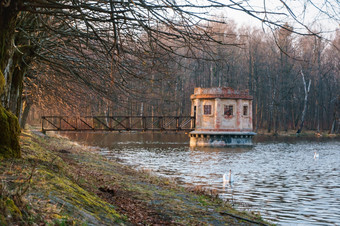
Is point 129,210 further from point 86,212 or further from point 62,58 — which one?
point 62,58

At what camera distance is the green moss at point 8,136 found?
6391 millimetres

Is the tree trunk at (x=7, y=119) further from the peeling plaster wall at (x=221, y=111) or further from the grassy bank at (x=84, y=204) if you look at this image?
the peeling plaster wall at (x=221, y=111)

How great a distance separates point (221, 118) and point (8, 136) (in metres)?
31.3

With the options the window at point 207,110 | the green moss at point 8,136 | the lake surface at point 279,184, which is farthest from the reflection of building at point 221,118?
the green moss at point 8,136

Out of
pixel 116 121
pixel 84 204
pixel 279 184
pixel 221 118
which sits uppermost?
pixel 221 118

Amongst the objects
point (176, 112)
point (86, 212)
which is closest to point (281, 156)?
point (86, 212)

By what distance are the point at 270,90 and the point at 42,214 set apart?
185ft

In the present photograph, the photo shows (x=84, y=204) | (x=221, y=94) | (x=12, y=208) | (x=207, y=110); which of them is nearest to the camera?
(x=12, y=208)

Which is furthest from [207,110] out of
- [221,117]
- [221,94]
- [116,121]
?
[116,121]

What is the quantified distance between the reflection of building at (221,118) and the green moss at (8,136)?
98.0 ft

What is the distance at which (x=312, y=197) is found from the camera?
12117mm

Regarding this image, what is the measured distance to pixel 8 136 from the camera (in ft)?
21.3

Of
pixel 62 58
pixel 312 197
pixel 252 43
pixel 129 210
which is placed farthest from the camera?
pixel 252 43

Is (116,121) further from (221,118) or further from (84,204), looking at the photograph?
(84,204)
